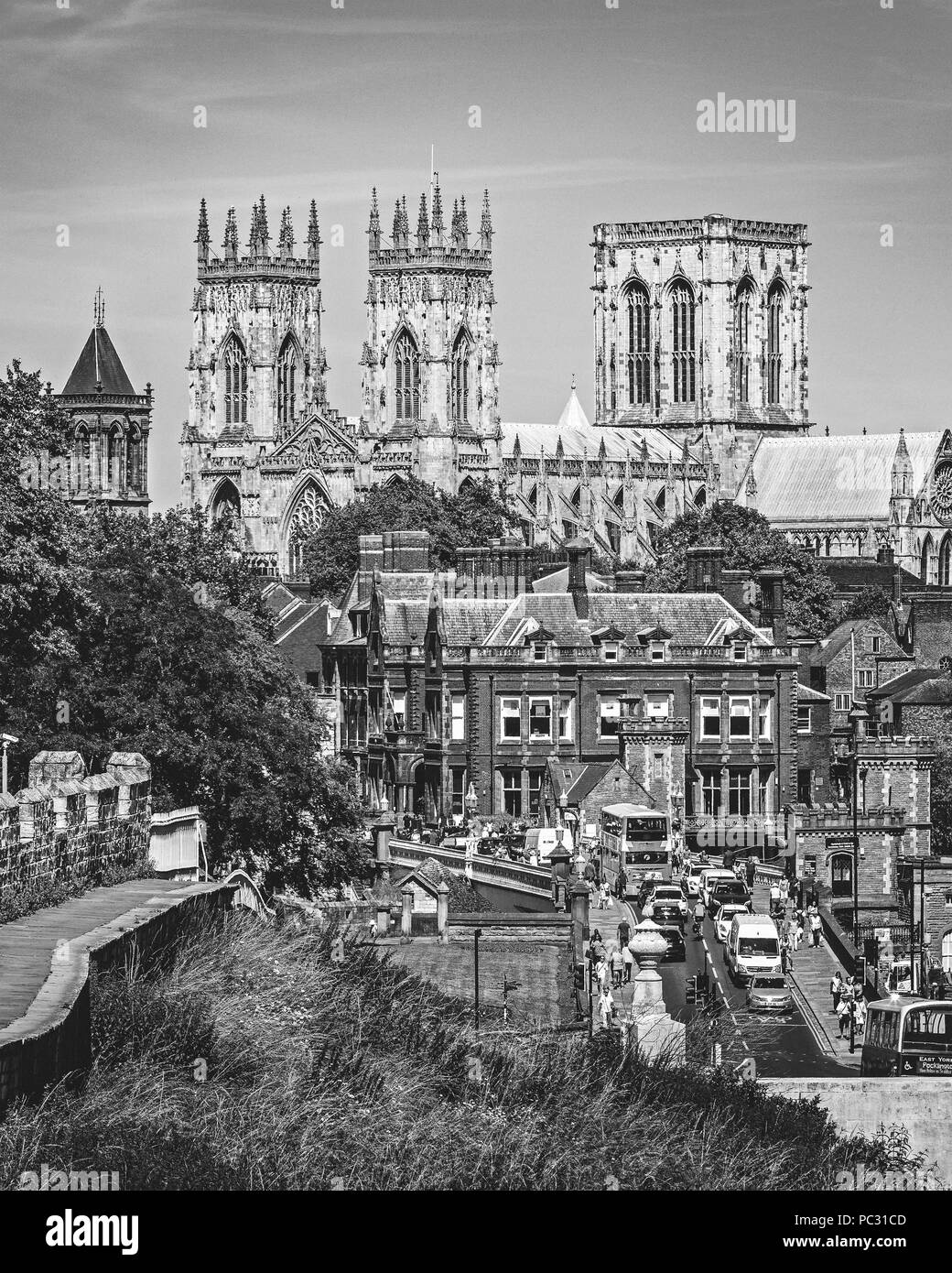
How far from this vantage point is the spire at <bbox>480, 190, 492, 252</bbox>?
187m

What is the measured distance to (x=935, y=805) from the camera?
8319cm

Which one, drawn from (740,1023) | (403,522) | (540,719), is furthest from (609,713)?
(403,522)

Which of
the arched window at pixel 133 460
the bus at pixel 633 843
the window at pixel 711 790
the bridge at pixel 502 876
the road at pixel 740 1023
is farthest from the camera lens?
the arched window at pixel 133 460

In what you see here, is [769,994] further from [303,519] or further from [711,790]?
[303,519]

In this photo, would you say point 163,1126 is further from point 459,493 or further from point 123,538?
point 459,493

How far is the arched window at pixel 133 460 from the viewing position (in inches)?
6909

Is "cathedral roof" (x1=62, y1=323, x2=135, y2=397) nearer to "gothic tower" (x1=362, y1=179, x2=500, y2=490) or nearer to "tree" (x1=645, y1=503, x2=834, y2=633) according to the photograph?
"gothic tower" (x1=362, y1=179, x2=500, y2=490)

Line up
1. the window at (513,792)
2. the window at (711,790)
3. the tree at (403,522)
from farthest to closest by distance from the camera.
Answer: the tree at (403,522), the window at (711,790), the window at (513,792)

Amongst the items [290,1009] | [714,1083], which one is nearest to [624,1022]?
[714,1083]

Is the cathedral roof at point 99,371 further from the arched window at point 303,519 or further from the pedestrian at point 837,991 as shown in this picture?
the pedestrian at point 837,991

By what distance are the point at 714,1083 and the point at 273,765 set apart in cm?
2046

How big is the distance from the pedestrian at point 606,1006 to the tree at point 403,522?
90.3m

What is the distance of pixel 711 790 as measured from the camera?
77.4m

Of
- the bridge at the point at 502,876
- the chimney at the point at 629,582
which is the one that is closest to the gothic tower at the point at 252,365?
the chimney at the point at 629,582
